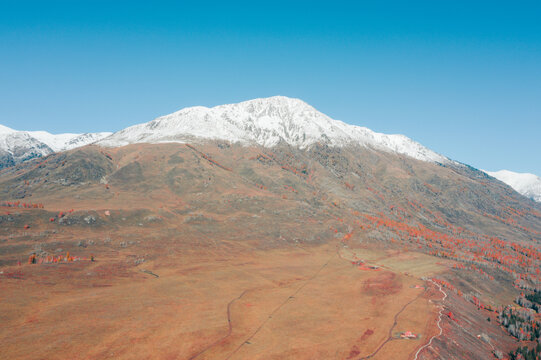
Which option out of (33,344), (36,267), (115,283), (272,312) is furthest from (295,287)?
(36,267)

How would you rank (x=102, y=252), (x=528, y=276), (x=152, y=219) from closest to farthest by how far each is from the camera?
(x=102, y=252) < (x=152, y=219) < (x=528, y=276)

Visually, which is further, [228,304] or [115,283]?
[115,283]

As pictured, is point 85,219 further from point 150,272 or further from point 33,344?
point 33,344

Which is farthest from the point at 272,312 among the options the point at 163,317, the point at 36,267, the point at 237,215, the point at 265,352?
the point at 237,215

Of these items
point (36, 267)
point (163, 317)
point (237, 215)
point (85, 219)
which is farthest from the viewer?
point (237, 215)

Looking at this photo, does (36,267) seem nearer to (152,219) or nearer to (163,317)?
(163,317)

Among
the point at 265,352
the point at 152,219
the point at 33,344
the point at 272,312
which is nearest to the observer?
the point at 33,344

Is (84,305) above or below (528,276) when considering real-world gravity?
above

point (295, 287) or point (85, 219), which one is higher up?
point (85, 219)

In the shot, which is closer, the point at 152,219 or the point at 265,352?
the point at 265,352
